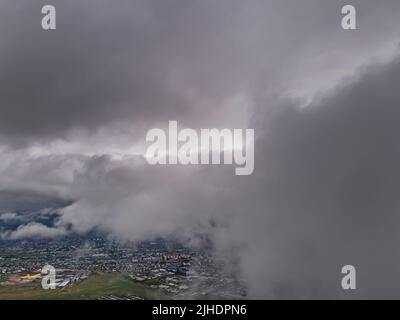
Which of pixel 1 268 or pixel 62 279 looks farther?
pixel 1 268

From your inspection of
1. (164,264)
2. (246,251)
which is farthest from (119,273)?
(246,251)

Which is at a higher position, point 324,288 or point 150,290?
point 150,290
